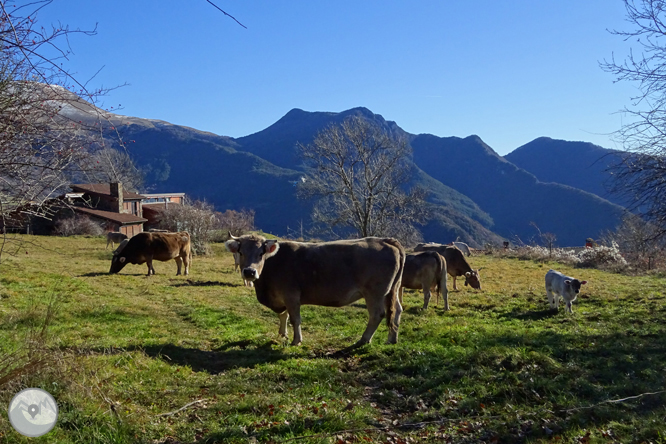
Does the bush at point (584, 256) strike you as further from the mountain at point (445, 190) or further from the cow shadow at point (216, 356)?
the mountain at point (445, 190)

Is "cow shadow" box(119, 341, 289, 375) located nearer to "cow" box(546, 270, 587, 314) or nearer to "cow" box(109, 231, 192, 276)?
"cow" box(546, 270, 587, 314)

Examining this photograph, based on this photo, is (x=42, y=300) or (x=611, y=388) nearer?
(x=611, y=388)

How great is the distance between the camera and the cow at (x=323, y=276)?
1020 centimetres

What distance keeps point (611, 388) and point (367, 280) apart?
493 centimetres

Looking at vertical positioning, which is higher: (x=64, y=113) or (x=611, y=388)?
(x=64, y=113)

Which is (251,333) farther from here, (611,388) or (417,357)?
(611,388)

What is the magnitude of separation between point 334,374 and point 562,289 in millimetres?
10387

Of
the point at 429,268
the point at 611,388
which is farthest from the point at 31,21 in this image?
the point at 429,268

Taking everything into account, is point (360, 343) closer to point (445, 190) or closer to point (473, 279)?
point (473, 279)

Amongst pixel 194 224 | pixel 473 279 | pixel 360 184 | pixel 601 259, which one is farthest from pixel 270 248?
pixel 601 259

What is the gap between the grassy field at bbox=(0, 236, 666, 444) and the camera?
565 centimetres

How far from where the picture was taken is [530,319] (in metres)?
14.0

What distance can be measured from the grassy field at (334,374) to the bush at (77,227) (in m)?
37.2

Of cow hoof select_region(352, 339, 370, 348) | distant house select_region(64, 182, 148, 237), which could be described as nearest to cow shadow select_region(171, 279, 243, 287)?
cow hoof select_region(352, 339, 370, 348)
